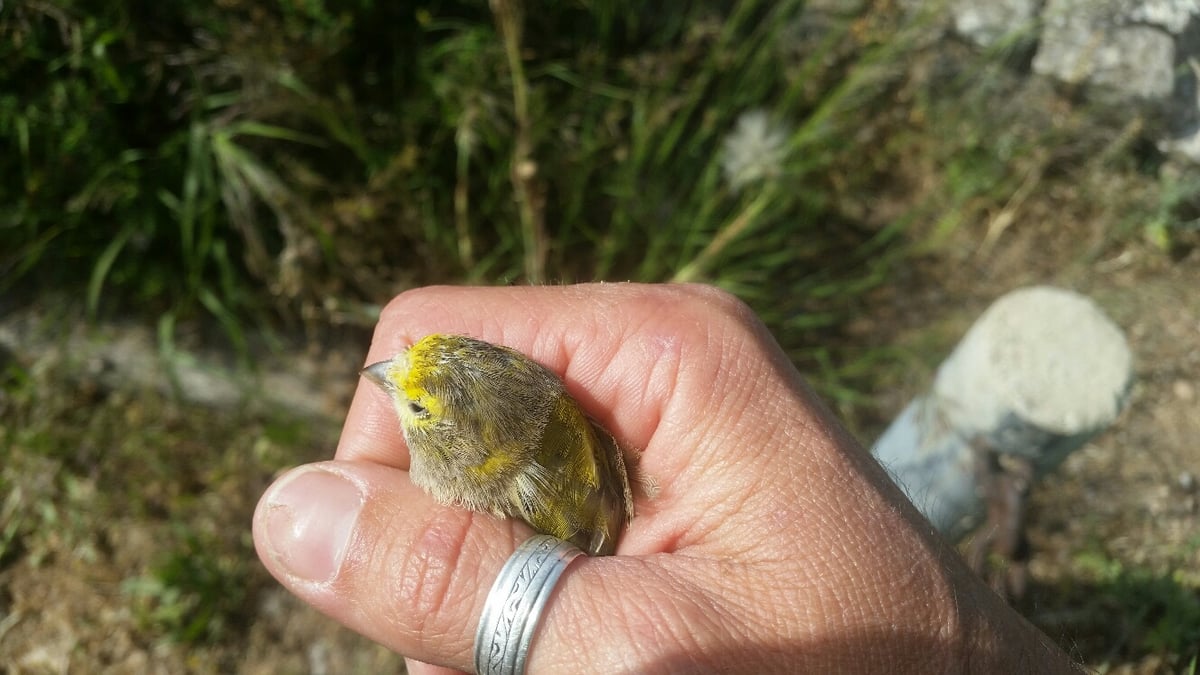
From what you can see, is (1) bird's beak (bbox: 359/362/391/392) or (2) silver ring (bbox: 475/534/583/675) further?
(1) bird's beak (bbox: 359/362/391/392)

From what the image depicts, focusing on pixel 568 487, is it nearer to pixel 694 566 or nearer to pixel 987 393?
pixel 694 566

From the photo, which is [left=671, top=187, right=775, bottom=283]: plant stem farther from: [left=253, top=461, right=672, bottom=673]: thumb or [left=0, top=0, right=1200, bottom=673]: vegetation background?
[left=253, top=461, right=672, bottom=673]: thumb

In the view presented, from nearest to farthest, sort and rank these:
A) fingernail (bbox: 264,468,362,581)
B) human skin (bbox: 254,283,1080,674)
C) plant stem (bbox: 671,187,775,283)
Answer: human skin (bbox: 254,283,1080,674), fingernail (bbox: 264,468,362,581), plant stem (bbox: 671,187,775,283)

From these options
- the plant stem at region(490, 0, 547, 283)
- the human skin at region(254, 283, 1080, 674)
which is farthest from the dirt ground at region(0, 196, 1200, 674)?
the human skin at region(254, 283, 1080, 674)

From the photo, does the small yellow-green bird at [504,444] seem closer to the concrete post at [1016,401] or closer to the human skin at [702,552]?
the human skin at [702,552]

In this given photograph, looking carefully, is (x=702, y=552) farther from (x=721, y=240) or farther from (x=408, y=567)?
(x=721, y=240)
